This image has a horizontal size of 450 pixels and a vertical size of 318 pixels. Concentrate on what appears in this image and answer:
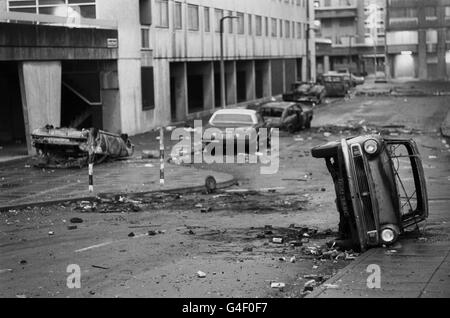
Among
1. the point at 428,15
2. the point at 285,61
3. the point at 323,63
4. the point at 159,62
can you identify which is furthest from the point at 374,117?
the point at 323,63

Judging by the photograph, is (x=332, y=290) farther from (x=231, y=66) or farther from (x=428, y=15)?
(x=428, y=15)

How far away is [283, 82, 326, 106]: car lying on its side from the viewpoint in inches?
2384

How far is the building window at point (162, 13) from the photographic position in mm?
44250

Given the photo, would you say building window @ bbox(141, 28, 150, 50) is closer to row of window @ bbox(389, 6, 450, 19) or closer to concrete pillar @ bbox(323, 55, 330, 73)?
row of window @ bbox(389, 6, 450, 19)

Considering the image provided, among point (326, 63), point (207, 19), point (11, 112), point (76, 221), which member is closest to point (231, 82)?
point (207, 19)

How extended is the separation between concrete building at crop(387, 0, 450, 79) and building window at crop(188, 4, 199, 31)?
59.1m

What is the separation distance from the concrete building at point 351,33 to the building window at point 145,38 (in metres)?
88.8

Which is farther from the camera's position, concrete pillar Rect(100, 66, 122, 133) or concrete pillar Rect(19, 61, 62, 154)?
concrete pillar Rect(100, 66, 122, 133)

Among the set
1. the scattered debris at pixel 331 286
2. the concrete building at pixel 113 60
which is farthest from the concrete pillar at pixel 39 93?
the scattered debris at pixel 331 286

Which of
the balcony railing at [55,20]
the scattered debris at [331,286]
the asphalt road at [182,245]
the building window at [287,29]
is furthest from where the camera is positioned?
the building window at [287,29]

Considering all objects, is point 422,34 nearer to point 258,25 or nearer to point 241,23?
point 258,25

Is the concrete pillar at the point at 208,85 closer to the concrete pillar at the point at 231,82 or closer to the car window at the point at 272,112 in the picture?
the concrete pillar at the point at 231,82

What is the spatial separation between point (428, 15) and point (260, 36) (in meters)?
45.0

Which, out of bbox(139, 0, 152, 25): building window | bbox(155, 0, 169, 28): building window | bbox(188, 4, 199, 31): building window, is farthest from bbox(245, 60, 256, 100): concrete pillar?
bbox(139, 0, 152, 25): building window
